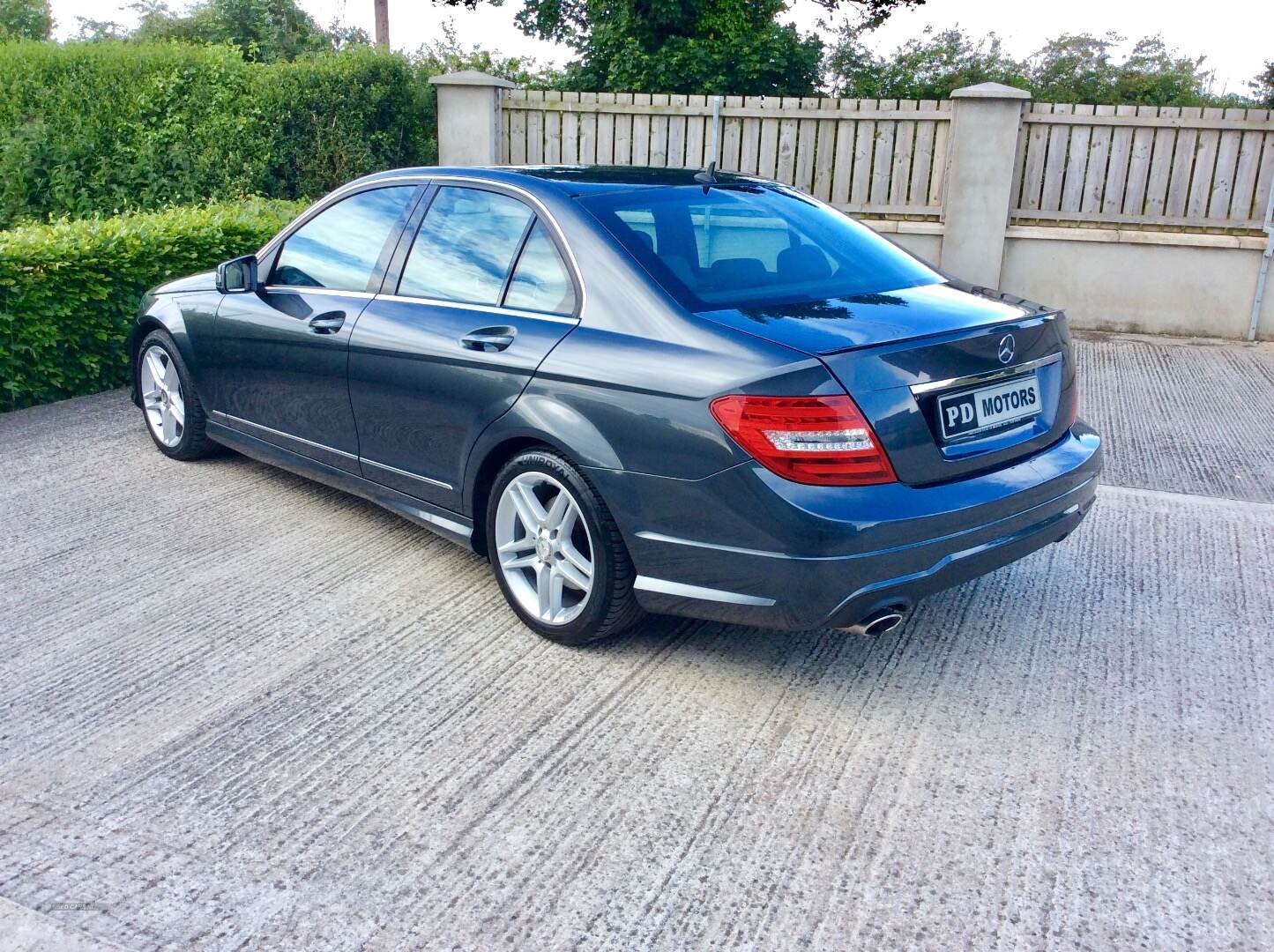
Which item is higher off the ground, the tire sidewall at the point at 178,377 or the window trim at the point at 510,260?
the window trim at the point at 510,260

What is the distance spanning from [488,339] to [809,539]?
1.42 m

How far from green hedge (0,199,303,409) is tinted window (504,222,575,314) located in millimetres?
4384

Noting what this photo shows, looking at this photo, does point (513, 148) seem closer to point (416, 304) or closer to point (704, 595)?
point (416, 304)

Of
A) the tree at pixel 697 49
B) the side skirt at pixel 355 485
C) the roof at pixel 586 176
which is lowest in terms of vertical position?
the side skirt at pixel 355 485

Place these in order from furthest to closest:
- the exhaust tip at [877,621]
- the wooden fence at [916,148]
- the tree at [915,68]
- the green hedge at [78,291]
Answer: the tree at [915,68], the wooden fence at [916,148], the green hedge at [78,291], the exhaust tip at [877,621]

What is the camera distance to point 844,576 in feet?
10.7

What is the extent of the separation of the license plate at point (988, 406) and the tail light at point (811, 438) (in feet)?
1.05

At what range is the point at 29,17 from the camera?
44219mm

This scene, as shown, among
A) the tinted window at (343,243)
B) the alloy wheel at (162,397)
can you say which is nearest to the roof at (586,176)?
the tinted window at (343,243)

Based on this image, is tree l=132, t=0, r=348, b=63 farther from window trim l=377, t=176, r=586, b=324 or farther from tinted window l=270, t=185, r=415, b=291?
window trim l=377, t=176, r=586, b=324

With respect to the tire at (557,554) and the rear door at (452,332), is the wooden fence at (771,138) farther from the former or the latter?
the tire at (557,554)

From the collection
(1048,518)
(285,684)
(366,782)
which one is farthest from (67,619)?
(1048,518)

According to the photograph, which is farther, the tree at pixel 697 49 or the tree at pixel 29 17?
the tree at pixel 29 17

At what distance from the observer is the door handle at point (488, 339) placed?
3.96m
